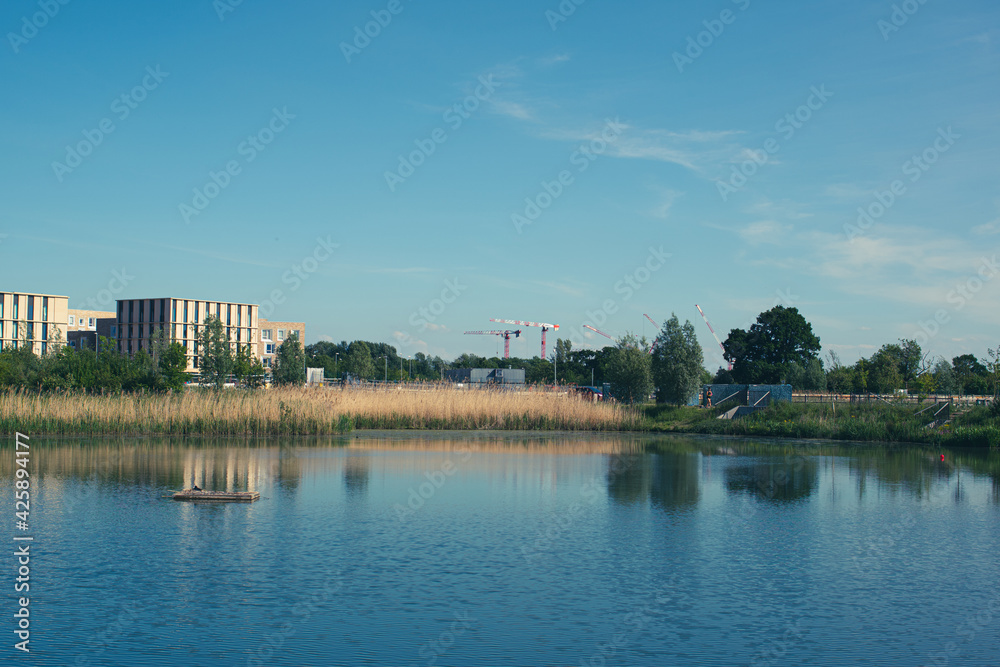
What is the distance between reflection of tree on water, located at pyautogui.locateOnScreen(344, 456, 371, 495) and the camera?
22.1m

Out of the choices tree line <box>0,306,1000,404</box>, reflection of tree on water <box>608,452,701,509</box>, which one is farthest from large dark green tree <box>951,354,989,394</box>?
reflection of tree on water <box>608,452,701,509</box>

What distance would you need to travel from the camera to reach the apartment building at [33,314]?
325 feet

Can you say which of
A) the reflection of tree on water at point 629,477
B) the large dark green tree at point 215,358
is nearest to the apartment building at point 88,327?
the large dark green tree at point 215,358

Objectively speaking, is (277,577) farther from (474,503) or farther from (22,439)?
(22,439)

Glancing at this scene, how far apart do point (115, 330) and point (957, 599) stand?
118 m

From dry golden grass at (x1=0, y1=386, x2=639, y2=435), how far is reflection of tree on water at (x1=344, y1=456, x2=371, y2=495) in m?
9.84

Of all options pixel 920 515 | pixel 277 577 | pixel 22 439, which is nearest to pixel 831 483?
pixel 920 515

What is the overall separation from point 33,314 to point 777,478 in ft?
334

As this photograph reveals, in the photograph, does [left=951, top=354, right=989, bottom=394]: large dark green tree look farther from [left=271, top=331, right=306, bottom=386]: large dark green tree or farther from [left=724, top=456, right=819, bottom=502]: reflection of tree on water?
[left=271, top=331, right=306, bottom=386]: large dark green tree

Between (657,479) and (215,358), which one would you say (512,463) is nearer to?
(657,479)

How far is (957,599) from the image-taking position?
1228 cm

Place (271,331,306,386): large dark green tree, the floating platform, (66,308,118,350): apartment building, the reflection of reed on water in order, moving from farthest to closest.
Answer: (66,308,118,350): apartment building
(271,331,306,386): large dark green tree
the reflection of reed on water
the floating platform

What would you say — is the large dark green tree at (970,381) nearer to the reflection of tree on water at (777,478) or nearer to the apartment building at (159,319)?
the reflection of tree on water at (777,478)

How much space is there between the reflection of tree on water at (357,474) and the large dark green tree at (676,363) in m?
30.5
